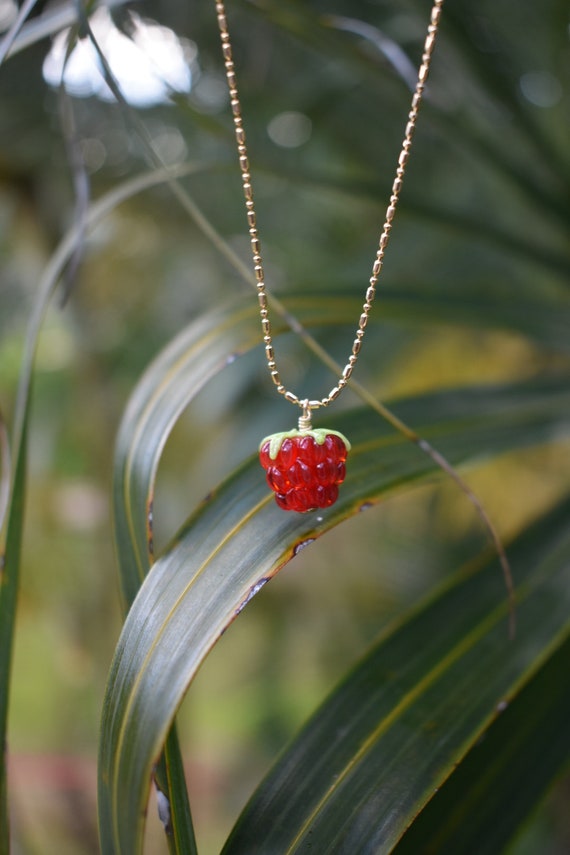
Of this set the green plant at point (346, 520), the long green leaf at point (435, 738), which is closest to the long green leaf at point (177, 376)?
the green plant at point (346, 520)

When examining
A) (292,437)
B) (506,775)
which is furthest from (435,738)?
(292,437)

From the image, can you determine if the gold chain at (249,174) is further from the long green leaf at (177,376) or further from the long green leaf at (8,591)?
the long green leaf at (8,591)

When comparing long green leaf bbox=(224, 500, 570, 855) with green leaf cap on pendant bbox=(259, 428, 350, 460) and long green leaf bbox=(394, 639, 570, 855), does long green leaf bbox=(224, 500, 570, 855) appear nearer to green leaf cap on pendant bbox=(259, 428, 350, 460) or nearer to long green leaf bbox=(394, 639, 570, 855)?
long green leaf bbox=(394, 639, 570, 855)

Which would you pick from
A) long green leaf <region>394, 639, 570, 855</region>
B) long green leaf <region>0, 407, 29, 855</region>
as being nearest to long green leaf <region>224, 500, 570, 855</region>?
long green leaf <region>394, 639, 570, 855</region>

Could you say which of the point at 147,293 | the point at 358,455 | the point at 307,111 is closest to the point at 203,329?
the point at 358,455

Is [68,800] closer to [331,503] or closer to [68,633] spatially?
[68,633]

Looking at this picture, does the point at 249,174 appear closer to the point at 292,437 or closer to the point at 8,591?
the point at 292,437
